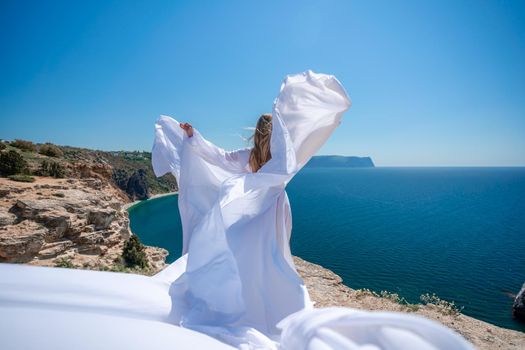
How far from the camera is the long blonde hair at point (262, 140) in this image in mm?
3283

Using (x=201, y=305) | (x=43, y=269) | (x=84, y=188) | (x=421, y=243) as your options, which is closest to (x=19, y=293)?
(x=43, y=269)

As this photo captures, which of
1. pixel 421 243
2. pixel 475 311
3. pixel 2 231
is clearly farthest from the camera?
pixel 421 243

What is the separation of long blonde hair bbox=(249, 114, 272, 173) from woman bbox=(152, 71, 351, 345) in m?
0.01

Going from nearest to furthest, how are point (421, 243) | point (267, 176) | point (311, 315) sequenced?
point (311, 315) → point (267, 176) → point (421, 243)

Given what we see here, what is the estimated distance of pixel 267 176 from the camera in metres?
2.72

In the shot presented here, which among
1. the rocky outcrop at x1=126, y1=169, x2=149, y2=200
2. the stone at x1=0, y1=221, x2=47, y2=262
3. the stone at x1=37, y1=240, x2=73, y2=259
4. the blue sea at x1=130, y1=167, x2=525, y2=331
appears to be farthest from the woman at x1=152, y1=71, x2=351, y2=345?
the rocky outcrop at x1=126, y1=169, x2=149, y2=200

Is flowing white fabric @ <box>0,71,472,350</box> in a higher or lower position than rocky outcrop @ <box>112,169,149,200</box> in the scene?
higher

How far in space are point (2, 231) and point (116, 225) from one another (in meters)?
7.25

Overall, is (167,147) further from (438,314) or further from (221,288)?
(438,314)

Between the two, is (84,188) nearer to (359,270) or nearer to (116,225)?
(116,225)

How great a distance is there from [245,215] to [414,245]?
4459cm

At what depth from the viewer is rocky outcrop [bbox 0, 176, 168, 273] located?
35.9 feet

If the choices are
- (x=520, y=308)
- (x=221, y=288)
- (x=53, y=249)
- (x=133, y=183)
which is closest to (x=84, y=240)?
(x=53, y=249)

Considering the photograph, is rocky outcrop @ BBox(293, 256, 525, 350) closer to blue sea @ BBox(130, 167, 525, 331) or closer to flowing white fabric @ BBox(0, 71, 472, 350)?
flowing white fabric @ BBox(0, 71, 472, 350)
